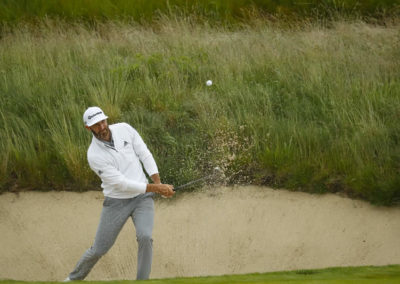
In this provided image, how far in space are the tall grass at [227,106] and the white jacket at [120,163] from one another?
3.25 meters

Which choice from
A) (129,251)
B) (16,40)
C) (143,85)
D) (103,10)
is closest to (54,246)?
(129,251)

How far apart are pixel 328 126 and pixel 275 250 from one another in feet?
8.39

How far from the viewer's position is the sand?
973 centimetres

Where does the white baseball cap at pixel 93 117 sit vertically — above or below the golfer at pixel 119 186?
above

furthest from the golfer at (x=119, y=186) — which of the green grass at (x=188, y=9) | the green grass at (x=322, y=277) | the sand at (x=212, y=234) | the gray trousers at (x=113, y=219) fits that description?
the green grass at (x=188, y=9)

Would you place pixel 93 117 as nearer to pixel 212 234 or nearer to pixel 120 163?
pixel 120 163

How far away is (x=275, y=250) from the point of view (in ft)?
32.4

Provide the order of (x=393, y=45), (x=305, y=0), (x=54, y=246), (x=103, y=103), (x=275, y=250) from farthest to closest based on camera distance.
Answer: (x=305, y=0)
(x=393, y=45)
(x=103, y=103)
(x=54, y=246)
(x=275, y=250)

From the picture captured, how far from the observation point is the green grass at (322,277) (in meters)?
5.98

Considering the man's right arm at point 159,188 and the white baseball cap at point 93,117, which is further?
the man's right arm at point 159,188

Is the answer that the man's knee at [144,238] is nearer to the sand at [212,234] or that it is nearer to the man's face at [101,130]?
the man's face at [101,130]

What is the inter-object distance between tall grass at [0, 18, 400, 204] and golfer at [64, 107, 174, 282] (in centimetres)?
324

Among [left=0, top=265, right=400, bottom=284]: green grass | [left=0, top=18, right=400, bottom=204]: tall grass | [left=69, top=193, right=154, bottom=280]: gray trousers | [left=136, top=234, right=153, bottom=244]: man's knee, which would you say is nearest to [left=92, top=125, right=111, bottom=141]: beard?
[left=69, top=193, right=154, bottom=280]: gray trousers

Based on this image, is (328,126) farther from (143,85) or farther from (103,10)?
(103,10)
